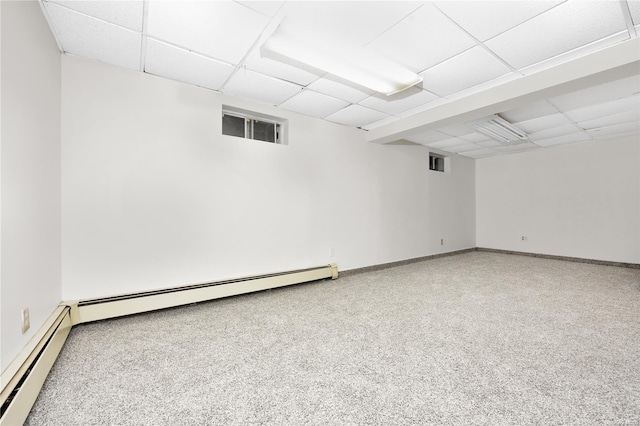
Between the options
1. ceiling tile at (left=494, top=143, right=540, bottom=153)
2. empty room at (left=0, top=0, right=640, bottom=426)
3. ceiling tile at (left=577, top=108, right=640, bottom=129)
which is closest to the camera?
empty room at (left=0, top=0, right=640, bottom=426)

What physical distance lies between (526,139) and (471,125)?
162 cm

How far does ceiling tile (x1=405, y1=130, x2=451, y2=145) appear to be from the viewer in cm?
484

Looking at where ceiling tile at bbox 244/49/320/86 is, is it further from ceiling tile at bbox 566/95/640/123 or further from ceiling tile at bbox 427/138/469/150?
ceiling tile at bbox 566/95/640/123

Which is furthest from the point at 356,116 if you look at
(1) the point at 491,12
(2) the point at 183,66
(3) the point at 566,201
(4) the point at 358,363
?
(3) the point at 566,201

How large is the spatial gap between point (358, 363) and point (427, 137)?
4370mm

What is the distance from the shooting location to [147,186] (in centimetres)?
275

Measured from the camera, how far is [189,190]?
2.99 meters

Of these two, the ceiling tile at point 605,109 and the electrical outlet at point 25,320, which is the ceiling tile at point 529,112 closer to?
the ceiling tile at point 605,109

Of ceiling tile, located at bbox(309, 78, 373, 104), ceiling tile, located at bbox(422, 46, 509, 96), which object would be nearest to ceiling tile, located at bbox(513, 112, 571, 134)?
ceiling tile, located at bbox(422, 46, 509, 96)

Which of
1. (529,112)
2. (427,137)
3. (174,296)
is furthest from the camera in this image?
(427,137)

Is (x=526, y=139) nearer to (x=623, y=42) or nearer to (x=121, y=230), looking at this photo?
(x=623, y=42)

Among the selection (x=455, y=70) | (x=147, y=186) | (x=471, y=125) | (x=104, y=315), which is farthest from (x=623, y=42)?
(x=104, y=315)

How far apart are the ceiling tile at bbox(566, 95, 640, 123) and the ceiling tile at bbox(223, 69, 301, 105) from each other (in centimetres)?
388

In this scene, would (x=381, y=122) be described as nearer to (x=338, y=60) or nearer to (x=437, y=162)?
(x=338, y=60)
